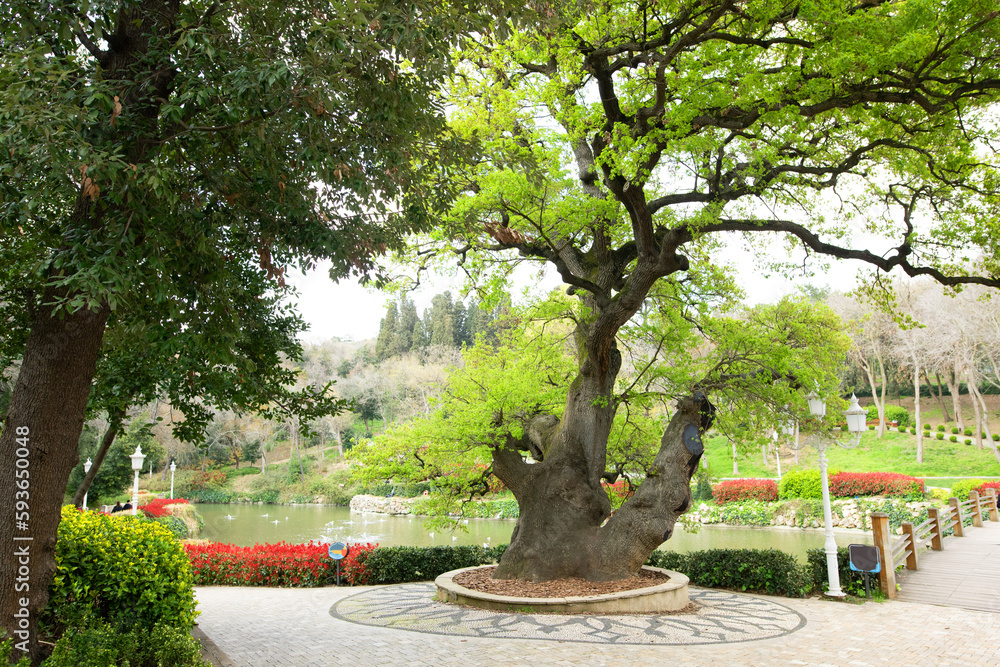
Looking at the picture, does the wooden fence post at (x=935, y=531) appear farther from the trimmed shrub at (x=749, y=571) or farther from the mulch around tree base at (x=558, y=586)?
the mulch around tree base at (x=558, y=586)

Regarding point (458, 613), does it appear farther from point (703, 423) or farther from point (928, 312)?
point (928, 312)

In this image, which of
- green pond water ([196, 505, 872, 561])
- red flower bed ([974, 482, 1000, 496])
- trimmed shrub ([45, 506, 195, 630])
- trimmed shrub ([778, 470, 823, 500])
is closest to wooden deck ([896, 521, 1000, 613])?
green pond water ([196, 505, 872, 561])

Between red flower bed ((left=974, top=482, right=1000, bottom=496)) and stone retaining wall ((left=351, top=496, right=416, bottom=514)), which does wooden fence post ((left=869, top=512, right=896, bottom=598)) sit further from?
stone retaining wall ((left=351, top=496, right=416, bottom=514))

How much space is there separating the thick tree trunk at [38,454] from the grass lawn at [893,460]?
2761 cm

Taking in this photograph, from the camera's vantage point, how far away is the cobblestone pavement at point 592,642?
6.11m

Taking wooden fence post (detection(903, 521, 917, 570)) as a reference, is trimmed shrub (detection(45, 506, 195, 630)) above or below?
above

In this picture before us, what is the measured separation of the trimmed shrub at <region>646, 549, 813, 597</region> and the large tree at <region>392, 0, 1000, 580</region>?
90.9 inches

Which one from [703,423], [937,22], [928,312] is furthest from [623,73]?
[928,312]

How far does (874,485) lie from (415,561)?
18900 millimetres

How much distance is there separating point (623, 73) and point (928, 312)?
2702 cm

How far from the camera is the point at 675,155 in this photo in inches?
336

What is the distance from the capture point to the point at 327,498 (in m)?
36.7

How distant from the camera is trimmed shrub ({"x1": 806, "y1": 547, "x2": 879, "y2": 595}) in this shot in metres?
10.5

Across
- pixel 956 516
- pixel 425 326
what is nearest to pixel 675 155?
pixel 956 516
